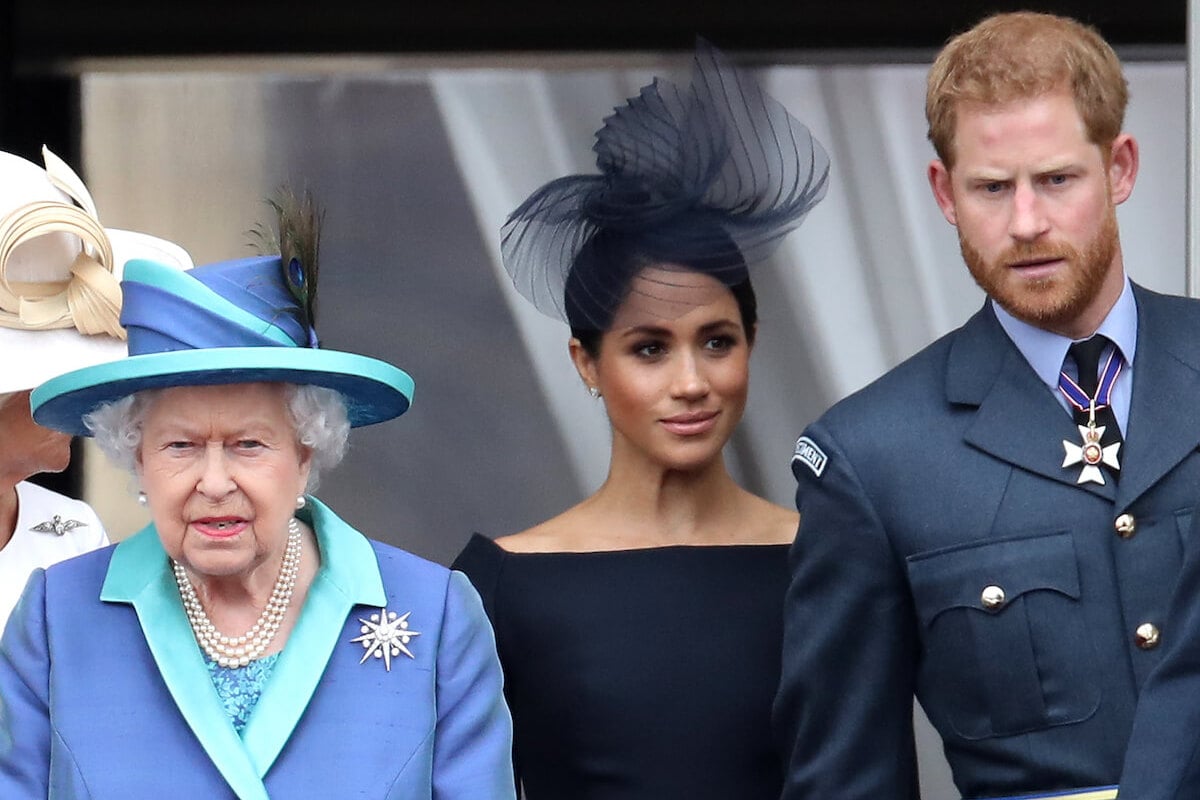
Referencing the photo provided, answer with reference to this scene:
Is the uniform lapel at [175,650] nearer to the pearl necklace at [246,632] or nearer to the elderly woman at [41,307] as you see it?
the pearl necklace at [246,632]

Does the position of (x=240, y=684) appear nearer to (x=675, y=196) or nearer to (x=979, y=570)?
(x=979, y=570)

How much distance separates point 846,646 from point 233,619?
0.85m

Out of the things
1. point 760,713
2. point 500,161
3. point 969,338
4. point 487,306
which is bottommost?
point 760,713

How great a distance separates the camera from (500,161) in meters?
4.99

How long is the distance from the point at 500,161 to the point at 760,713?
1789 mm

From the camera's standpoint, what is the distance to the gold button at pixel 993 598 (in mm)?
3023

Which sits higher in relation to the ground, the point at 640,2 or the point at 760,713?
the point at 640,2

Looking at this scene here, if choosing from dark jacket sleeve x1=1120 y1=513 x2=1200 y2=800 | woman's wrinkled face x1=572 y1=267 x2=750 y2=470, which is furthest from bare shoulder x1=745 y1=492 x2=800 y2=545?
dark jacket sleeve x1=1120 y1=513 x2=1200 y2=800

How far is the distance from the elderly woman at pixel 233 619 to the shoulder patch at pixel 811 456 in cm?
53

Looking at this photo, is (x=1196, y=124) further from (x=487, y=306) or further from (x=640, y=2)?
(x=487, y=306)

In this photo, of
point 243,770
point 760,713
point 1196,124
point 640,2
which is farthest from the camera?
point 640,2

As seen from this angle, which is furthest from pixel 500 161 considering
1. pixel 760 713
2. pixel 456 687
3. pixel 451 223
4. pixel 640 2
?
pixel 456 687

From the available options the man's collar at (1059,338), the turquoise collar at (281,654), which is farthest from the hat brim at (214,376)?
the man's collar at (1059,338)

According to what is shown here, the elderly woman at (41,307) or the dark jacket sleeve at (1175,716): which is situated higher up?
the elderly woman at (41,307)
